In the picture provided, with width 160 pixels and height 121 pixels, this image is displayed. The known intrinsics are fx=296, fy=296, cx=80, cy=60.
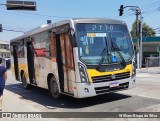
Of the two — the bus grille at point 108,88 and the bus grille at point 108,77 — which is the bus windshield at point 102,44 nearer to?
the bus grille at point 108,77

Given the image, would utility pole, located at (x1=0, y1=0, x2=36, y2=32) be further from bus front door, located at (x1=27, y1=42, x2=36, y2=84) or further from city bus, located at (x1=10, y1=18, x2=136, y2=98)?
city bus, located at (x1=10, y1=18, x2=136, y2=98)

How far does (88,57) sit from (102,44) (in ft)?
2.39

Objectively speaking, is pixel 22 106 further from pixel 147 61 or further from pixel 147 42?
pixel 147 42

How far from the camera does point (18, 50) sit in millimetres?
16422

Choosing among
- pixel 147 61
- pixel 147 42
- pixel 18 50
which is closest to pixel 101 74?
pixel 18 50

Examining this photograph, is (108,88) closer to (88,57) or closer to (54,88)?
(88,57)

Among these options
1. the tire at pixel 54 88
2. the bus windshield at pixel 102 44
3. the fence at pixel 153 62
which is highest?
the bus windshield at pixel 102 44

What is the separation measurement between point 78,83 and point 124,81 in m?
1.83

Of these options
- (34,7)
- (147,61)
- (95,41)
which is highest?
(34,7)

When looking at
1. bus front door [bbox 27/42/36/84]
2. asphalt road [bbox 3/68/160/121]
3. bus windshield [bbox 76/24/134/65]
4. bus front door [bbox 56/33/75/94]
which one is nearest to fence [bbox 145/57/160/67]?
bus front door [bbox 27/42/36/84]

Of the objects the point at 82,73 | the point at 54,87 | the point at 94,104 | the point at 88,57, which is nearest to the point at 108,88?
the point at 94,104

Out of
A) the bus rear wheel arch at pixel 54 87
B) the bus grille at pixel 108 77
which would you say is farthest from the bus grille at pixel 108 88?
the bus rear wheel arch at pixel 54 87

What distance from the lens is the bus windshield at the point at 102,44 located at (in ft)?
31.4

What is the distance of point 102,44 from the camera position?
990cm
